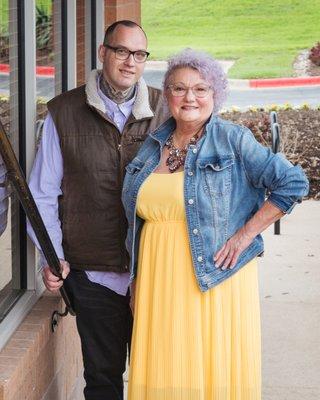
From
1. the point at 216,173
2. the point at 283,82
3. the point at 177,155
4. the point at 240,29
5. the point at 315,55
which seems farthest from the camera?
the point at 240,29

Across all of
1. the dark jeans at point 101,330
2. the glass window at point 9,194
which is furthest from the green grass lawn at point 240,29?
the dark jeans at point 101,330

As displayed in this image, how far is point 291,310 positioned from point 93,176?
3.68 meters

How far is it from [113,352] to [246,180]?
1039 millimetres

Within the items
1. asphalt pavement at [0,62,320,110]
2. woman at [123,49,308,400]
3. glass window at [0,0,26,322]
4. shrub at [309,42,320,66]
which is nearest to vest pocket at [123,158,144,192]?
woman at [123,49,308,400]

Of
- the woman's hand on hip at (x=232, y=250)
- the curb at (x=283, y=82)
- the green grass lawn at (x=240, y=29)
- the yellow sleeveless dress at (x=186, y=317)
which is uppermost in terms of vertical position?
the woman's hand on hip at (x=232, y=250)

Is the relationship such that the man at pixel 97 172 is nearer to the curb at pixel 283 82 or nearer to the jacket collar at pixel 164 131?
the jacket collar at pixel 164 131

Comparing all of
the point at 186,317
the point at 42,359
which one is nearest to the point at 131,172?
the point at 186,317

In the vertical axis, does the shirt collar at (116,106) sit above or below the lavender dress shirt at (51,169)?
above

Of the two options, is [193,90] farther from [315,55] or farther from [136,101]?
[315,55]

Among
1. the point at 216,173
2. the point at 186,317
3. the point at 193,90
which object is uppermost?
the point at 193,90

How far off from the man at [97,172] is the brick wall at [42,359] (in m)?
0.23

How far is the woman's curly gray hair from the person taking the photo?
372 centimetres

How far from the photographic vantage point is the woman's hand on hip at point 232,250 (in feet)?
12.3

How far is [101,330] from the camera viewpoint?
168 inches
